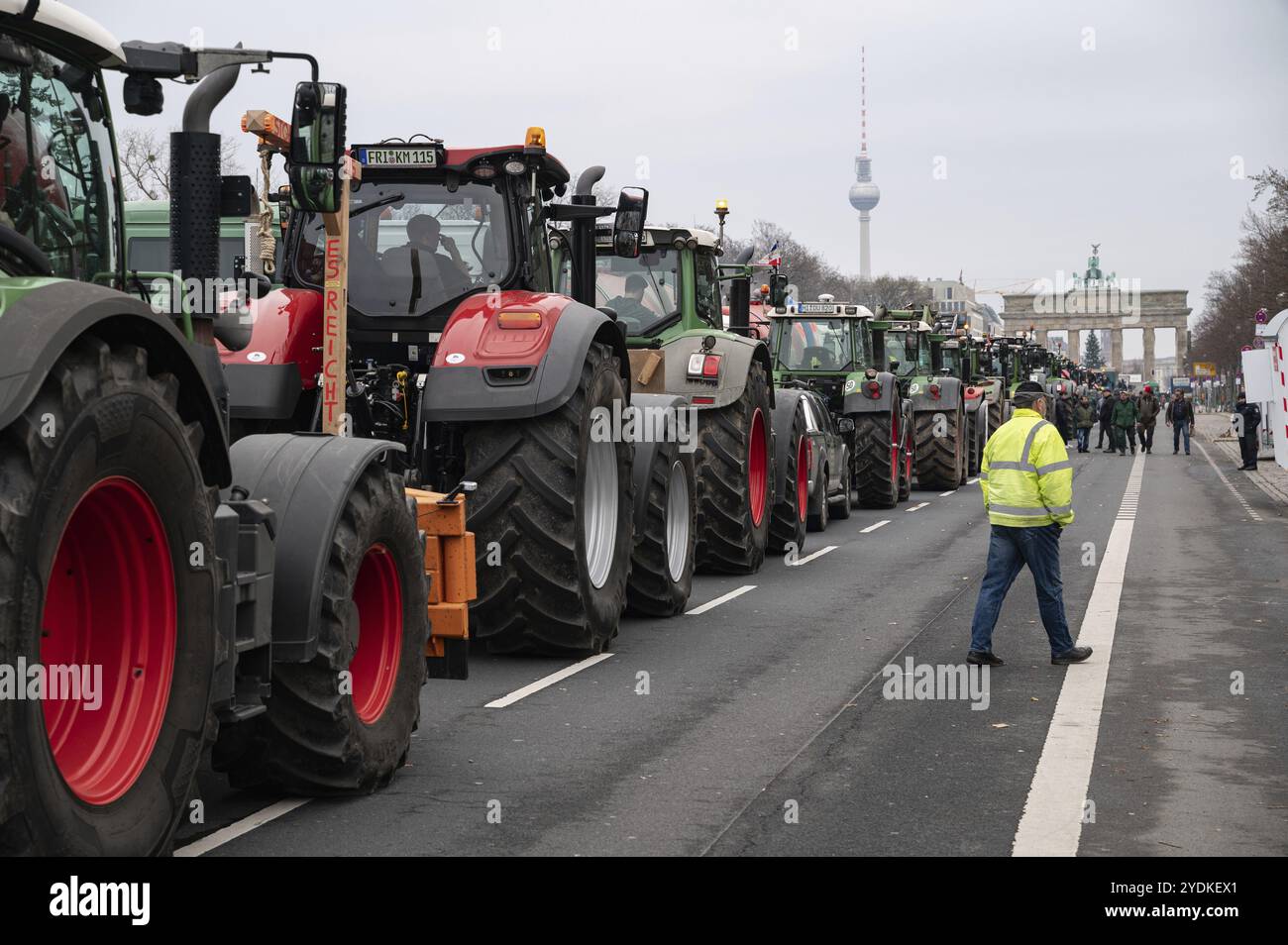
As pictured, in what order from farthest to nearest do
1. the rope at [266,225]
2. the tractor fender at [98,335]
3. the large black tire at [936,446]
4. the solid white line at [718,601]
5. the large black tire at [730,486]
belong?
1. the large black tire at [936,446]
2. the large black tire at [730,486]
3. the solid white line at [718,601]
4. the rope at [266,225]
5. the tractor fender at [98,335]

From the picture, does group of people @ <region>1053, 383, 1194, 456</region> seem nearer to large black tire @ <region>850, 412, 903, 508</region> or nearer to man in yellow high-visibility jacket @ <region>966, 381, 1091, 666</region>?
large black tire @ <region>850, 412, 903, 508</region>

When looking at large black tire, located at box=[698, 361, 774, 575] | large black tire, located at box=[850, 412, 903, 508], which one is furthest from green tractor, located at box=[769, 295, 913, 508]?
large black tire, located at box=[698, 361, 774, 575]

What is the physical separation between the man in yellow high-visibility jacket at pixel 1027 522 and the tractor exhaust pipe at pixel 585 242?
8.97 feet

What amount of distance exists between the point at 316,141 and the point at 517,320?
2700 mm

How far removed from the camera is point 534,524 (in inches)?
355

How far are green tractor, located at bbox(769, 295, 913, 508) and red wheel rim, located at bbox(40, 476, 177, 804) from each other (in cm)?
1793

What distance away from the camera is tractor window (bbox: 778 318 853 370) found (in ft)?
78.5

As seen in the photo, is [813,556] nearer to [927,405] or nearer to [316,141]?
[316,141]

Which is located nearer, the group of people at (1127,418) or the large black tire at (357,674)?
the large black tire at (357,674)

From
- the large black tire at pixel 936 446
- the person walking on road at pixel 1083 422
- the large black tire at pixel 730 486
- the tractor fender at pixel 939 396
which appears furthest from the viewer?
the person walking on road at pixel 1083 422

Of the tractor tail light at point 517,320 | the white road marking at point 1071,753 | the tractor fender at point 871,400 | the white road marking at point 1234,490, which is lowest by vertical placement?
the white road marking at point 1234,490

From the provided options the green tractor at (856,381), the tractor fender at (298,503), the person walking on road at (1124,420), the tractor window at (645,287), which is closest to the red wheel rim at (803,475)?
the tractor window at (645,287)

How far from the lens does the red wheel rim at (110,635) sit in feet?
14.7

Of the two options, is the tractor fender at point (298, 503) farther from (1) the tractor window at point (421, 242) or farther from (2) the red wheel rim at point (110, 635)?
(1) the tractor window at point (421, 242)
